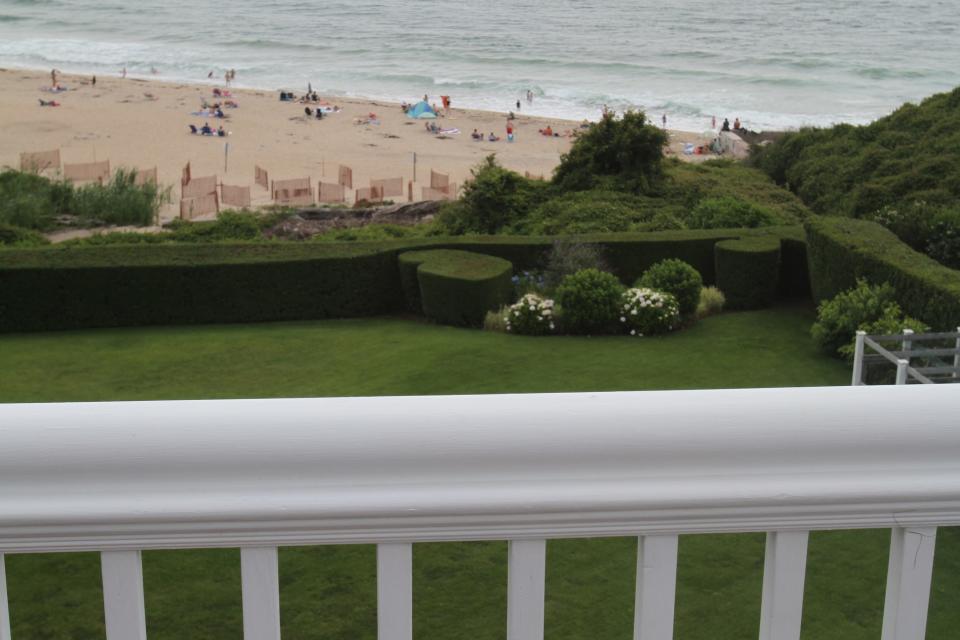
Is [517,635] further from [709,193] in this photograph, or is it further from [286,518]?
[709,193]

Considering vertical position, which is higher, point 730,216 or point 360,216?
point 730,216

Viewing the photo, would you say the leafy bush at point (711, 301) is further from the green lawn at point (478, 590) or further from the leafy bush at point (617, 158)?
the green lawn at point (478, 590)

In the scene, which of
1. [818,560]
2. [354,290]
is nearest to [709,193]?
[354,290]

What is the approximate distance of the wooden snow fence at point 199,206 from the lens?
29.7 metres

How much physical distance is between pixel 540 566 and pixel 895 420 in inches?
17.0

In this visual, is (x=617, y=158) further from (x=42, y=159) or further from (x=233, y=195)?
(x=42, y=159)

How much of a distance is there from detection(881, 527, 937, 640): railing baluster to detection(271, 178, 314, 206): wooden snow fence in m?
31.3

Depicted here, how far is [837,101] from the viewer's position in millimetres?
55156

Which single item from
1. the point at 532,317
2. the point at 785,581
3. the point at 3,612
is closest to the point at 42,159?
the point at 532,317

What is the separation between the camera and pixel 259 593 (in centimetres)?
119

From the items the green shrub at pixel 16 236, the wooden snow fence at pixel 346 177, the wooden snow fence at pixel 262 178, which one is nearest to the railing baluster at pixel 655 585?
the green shrub at pixel 16 236

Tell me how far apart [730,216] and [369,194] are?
660 inches

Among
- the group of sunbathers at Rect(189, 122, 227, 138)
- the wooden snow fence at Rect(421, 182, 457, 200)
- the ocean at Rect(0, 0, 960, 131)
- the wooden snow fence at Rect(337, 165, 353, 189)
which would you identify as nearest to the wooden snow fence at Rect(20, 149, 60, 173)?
Answer: the group of sunbathers at Rect(189, 122, 227, 138)

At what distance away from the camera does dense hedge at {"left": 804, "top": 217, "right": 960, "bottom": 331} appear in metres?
12.4
